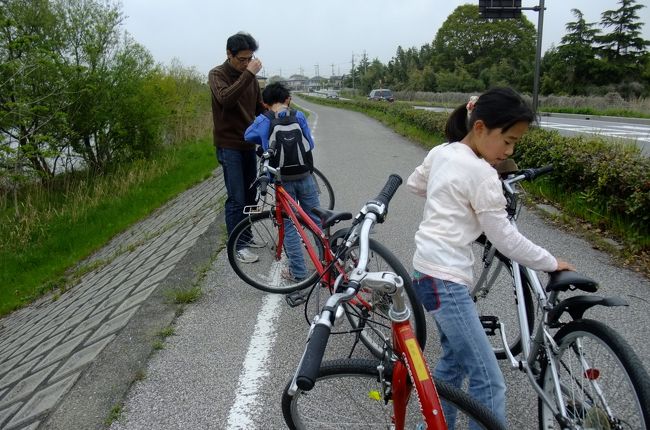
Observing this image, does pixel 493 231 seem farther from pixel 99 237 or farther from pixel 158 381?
pixel 99 237

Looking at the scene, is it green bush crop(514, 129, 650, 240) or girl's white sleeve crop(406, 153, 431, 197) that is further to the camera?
green bush crop(514, 129, 650, 240)

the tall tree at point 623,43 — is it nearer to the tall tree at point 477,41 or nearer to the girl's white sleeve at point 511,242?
the tall tree at point 477,41

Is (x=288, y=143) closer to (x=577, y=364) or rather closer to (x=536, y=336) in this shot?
(x=536, y=336)

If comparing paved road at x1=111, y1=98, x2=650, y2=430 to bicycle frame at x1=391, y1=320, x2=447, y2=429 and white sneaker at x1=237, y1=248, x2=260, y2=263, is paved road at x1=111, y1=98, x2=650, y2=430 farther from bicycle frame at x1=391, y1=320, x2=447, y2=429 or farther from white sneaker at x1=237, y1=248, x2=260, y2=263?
bicycle frame at x1=391, y1=320, x2=447, y2=429

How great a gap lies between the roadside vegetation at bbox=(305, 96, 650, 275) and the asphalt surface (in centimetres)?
32

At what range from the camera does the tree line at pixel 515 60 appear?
37.5 metres

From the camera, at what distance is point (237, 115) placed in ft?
15.5

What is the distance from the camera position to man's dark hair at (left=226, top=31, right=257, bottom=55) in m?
4.39

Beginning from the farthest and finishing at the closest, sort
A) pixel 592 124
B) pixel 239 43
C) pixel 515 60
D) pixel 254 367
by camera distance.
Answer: pixel 515 60 → pixel 592 124 → pixel 239 43 → pixel 254 367

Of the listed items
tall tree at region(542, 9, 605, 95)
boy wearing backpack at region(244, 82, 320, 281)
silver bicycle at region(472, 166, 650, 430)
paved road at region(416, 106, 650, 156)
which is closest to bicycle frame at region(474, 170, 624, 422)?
silver bicycle at region(472, 166, 650, 430)

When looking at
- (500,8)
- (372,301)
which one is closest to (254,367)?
(372,301)

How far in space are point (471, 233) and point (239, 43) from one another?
3.11 meters

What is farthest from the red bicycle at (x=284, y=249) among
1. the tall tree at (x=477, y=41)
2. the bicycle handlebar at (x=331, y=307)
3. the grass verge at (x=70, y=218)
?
the tall tree at (x=477, y=41)

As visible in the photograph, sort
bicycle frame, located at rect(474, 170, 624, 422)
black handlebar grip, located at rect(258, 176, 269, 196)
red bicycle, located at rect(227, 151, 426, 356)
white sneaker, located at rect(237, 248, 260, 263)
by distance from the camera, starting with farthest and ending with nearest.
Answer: white sneaker, located at rect(237, 248, 260, 263) → black handlebar grip, located at rect(258, 176, 269, 196) → red bicycle, located at rect(227, 151, 426, 356) → bicycle frame, located at rect(474, 170, 624, 422)
